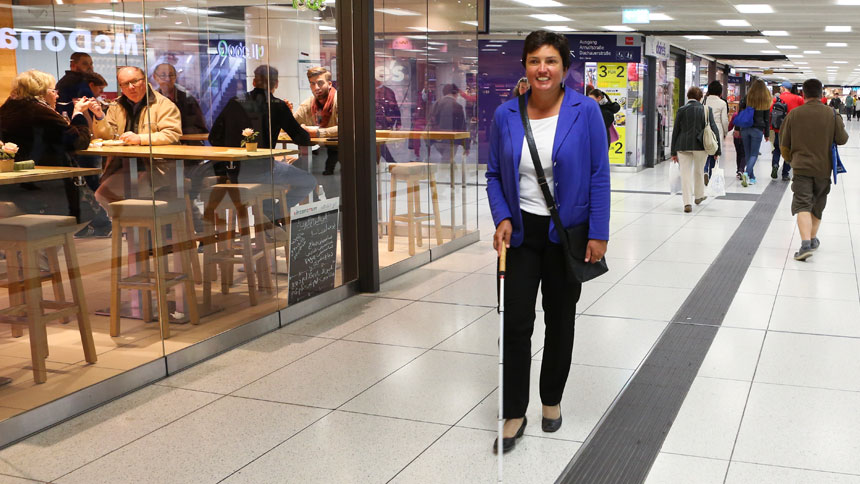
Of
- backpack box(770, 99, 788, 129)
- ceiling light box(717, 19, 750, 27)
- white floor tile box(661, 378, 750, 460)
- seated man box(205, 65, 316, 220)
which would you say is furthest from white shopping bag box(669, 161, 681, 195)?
white floor tile box(661, 378, 750, 460)

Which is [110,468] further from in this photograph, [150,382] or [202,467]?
[150,382]

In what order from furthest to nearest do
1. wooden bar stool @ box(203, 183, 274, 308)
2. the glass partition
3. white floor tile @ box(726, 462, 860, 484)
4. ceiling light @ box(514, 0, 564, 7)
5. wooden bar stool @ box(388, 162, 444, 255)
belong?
1. ceiling light @ box(514, 0, 564, 7)
2. wooden bar stool @ box(388, 162, 444, 255)
3. wooden bar stool @ box(203, 183, 274, 308)
4. the glass partition
5. white floor tile @ box(726, 462, 860, 484)

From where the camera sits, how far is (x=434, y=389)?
409cm

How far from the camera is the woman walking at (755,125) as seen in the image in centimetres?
1325

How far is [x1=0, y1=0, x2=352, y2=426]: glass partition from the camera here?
3.56 meters

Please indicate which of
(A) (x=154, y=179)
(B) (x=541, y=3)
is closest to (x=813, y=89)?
(B) (x=541, y=3)

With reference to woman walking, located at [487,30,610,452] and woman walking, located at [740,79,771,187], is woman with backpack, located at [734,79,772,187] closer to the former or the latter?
woman walking, located at [740,79,771,187]

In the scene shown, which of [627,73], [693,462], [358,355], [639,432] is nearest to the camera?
[693,462]

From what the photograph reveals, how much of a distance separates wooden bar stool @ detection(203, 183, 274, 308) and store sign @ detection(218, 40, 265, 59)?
2.34ft

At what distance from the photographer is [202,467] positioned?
324 centimetres

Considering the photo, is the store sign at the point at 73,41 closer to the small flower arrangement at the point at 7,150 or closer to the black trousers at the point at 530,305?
the small flower arrangement at the point at 7,150

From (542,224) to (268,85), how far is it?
2419 mm

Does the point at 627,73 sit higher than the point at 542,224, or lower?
higher

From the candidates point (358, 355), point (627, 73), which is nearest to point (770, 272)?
point (358, 355)
